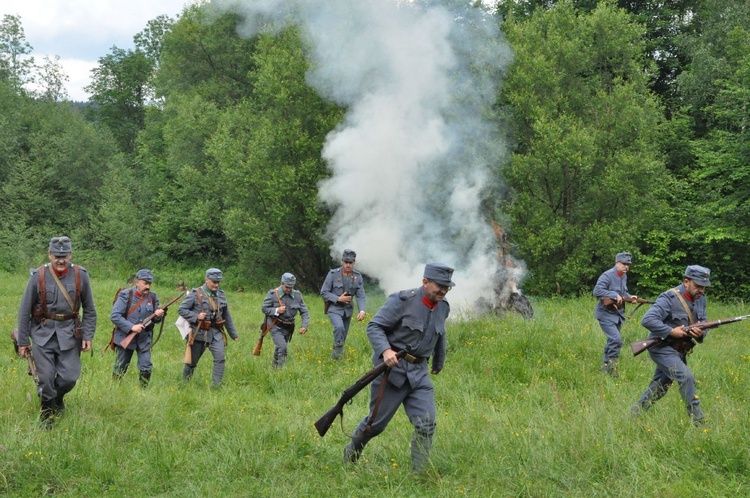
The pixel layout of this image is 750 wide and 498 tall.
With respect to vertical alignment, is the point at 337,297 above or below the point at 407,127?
below

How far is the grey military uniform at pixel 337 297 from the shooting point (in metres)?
11.5

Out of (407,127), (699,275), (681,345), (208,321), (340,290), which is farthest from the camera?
(407,127)

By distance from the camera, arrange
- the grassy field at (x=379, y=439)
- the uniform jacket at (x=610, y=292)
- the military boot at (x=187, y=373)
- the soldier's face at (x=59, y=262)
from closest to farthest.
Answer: the grassy field at (x=379, y=439), the soldier's face at (x=59, y=262), the military boot at (x=187, y=373), the uniform jacket at (x=610, y=292)

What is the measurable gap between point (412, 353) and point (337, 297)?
596cm

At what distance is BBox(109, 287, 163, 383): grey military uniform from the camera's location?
9.01 m

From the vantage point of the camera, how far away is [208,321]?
9.34 m

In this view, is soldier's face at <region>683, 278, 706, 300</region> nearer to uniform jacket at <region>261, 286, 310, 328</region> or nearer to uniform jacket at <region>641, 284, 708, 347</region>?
uniform jacket at <region>641, 284, 708, 347</region>

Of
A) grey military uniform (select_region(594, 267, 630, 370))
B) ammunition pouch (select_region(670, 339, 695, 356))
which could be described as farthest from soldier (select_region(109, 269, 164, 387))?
grey military uniform (select_region(594, 267, 630, 370))

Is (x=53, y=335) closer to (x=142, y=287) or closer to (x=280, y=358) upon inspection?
(x=142, y=287)

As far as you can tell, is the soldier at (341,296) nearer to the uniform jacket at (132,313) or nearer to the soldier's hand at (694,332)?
the uniform jacket at (132,313)

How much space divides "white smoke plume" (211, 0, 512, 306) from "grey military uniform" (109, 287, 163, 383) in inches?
313

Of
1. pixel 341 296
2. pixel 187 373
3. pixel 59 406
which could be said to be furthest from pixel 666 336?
pixel 187 373

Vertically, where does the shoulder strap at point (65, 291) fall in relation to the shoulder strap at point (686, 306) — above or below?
below

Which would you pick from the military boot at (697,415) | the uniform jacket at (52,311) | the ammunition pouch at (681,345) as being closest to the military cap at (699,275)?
the ammunition pouch at (681,345)
